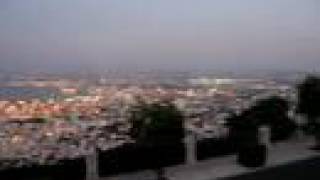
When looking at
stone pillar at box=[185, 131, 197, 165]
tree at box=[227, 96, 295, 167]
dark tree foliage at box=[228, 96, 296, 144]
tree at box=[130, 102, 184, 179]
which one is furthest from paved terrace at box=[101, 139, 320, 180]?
tree at box=[130, 102, 184, 179]

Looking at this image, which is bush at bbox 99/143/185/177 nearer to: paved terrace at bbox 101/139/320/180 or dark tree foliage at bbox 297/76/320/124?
paved terrace at bbox 101/139/320/180

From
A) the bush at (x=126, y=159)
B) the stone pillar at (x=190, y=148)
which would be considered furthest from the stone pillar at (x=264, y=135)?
the bush at (x=126, y=159)

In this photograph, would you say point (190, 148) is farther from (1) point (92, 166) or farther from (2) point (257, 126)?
(1) point (92, 166)

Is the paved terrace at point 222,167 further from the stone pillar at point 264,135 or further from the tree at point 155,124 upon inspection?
the tree at point 155,124

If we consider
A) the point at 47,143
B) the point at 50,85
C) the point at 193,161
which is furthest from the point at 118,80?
the point at 193,161

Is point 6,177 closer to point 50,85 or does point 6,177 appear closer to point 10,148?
point 10,148

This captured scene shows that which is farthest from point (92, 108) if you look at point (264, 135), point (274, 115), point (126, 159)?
point (126, 159)
